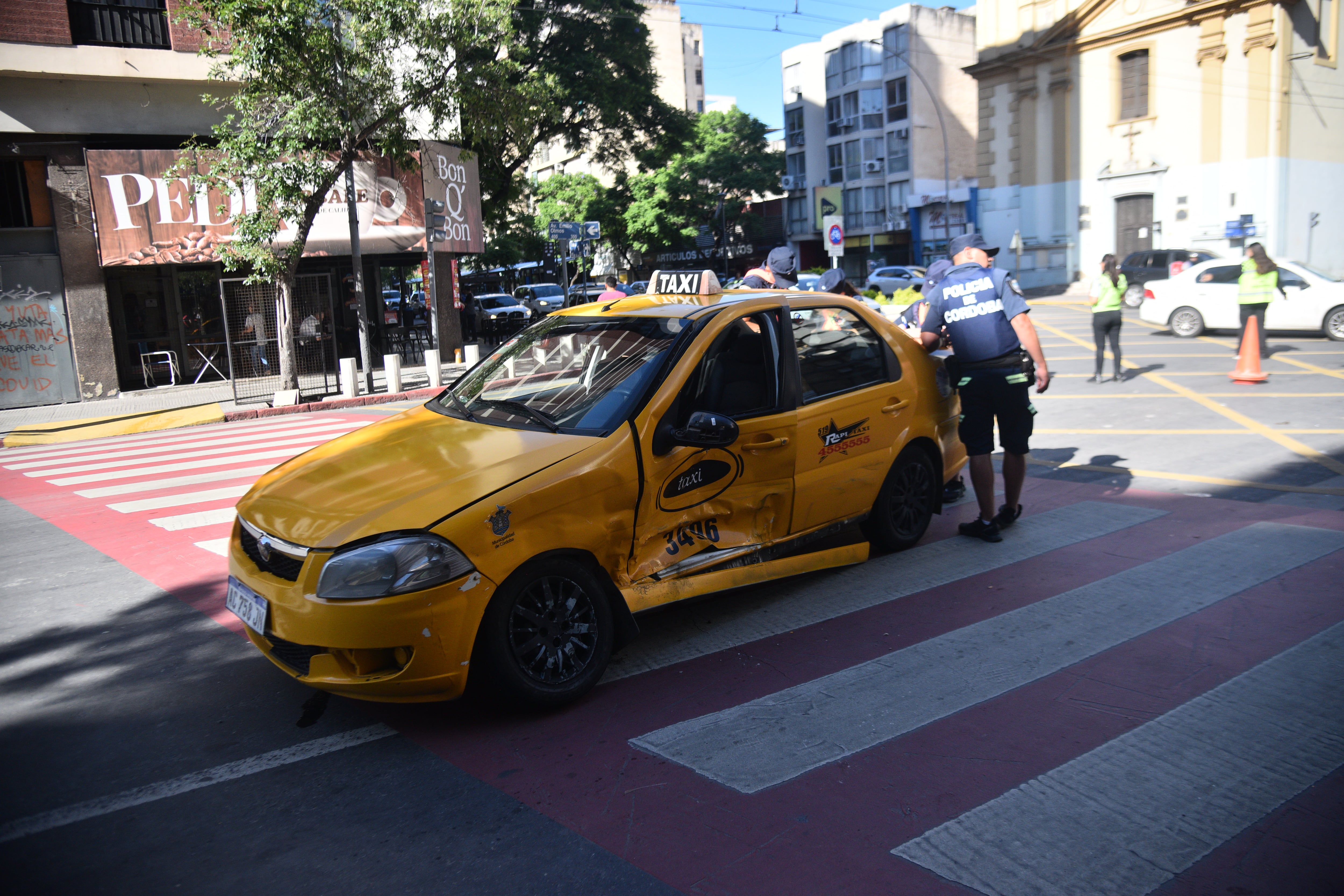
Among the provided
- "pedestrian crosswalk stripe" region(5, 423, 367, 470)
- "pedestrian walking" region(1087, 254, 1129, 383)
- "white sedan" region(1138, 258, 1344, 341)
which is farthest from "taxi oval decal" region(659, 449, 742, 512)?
"white sedan" region(1138, 258, 1344, 341)

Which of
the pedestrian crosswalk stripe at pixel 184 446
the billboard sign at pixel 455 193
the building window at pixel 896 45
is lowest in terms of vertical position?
the pedestrian crosswalk stripe at pixel 184 446

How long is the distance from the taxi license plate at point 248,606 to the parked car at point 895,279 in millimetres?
30616

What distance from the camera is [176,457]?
37.4 feet

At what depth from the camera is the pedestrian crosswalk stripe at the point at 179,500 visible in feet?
27.3

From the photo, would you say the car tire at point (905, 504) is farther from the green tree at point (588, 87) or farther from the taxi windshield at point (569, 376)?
the green tree at point (588, 87)

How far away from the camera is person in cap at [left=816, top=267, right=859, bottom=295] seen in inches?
414

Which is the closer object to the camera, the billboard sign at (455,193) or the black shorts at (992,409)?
the black shorts at (992,409)

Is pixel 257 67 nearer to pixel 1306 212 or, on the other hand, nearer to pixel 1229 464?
pixel 1229 464

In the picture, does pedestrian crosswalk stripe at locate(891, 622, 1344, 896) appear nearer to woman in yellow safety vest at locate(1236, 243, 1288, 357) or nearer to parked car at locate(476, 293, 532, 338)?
woman in yellow safety vest at locate(1236, 243, 1288, 357)

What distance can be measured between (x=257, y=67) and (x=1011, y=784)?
54.0 feet

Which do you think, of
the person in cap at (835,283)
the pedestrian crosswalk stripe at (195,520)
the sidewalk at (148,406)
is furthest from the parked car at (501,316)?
the pedestrian crosswalk stripe at (195,520)

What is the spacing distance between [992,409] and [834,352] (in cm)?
134

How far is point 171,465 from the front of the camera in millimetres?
10656

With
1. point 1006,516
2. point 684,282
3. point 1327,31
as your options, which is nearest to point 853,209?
point 1327,31
